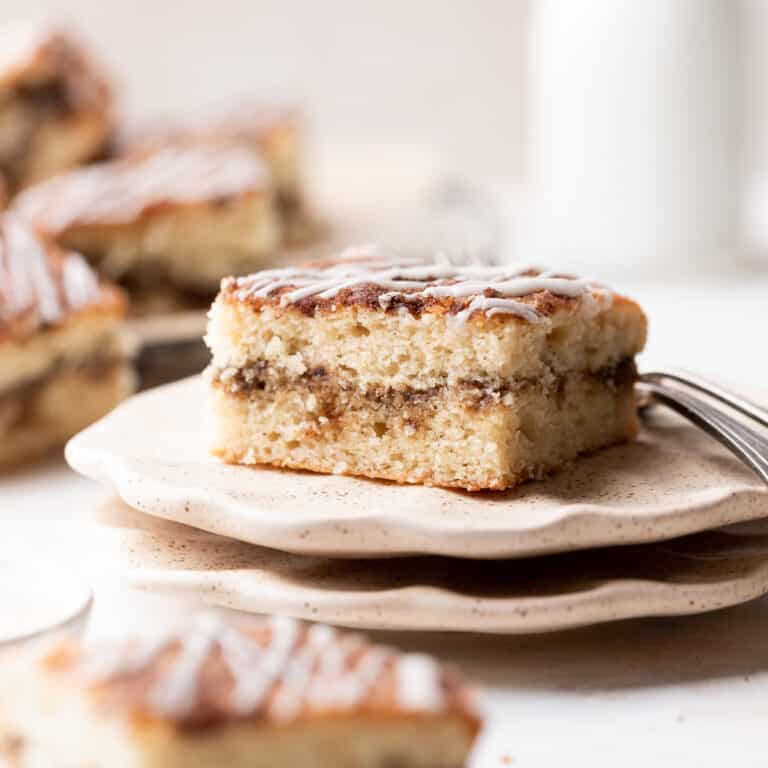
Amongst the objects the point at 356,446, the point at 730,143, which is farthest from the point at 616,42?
the point at 356,446

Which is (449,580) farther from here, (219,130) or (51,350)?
(219,130)

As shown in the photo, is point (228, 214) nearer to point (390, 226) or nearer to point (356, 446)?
point (390, 226)

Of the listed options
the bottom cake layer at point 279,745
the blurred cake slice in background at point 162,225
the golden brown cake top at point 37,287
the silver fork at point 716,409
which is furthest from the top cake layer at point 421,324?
the blurred cake slice in background at point 162,225

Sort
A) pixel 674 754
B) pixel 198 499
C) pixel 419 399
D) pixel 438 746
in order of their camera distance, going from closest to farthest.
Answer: pixel 438 746
pixel 674 754
pixel 198 499
pixel 419 399

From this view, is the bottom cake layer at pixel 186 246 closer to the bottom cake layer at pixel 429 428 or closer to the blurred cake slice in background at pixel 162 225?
the blurred cake slice in background at pixel 162 225

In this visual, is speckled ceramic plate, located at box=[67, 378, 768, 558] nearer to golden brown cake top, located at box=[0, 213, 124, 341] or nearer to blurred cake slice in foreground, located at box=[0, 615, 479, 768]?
blurred cake slice in foreground, located at box=[0, 615, 479, 768]

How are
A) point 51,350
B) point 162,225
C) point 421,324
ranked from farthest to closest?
point 162,225 → point 51,350 → point 421,324

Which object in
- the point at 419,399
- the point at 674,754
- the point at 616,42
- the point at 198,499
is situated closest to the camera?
the point at 674,754

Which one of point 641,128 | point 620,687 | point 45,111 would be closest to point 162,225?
point 45,111
